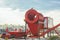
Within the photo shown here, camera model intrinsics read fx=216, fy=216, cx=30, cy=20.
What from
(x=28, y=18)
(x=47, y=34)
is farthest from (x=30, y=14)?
(x=47, y=34)

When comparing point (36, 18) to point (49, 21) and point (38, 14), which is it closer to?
point (38, 14)

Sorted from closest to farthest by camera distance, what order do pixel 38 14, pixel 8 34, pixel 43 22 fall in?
pixel 38 14, pixel 43 22, pixel 8 34

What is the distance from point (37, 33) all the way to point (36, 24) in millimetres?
1123

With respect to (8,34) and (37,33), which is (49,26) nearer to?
(37,33)

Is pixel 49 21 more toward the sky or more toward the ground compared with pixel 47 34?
more toward the sky

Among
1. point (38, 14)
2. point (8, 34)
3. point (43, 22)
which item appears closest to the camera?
point (38, 14)

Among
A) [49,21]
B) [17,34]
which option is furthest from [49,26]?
[17,34]

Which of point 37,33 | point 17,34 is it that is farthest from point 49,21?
point 17,34

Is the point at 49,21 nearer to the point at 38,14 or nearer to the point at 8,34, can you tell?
the point at 38,14

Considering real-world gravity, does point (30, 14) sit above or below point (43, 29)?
above

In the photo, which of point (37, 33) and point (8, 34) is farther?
point (8, 34)

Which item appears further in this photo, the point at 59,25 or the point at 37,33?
the point at 59,25

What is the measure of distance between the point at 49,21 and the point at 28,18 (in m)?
3.64

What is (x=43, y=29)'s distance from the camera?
2667 centimetres
